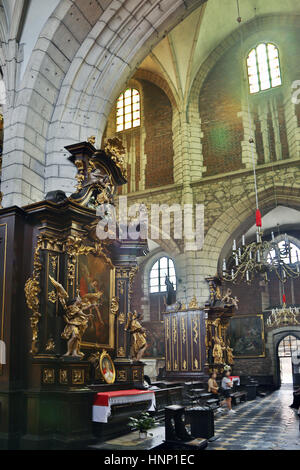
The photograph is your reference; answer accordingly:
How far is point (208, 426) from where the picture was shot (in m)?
7.07

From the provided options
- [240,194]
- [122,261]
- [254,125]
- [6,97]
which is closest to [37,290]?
[122,261]

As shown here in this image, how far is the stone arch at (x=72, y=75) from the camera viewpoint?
7.96 m

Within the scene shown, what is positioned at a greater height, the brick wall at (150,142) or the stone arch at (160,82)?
the stone arch at (160,82)

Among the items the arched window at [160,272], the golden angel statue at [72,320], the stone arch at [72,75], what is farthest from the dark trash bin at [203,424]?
the arched window at [160,272]

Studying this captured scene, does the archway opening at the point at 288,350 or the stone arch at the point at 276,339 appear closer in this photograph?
the stone arch at the point at 276,339

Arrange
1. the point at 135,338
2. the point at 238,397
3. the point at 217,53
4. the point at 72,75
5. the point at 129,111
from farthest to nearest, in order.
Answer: the point at 129,111 < the point at 217,53 < the point at 238,397 < the point at 72,75 < the point at 135,338

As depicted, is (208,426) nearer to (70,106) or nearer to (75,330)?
(75,330)

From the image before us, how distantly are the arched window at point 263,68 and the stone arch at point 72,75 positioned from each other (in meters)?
8.69

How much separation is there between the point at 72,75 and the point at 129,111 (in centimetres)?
1140

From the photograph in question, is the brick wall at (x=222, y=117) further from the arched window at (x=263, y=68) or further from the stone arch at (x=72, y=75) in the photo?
the stone arch at (x=72, y=75)

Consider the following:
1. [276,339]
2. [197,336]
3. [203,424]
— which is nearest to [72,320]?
[203,424]

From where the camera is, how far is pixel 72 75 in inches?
335

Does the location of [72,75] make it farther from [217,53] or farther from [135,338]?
[217,53]

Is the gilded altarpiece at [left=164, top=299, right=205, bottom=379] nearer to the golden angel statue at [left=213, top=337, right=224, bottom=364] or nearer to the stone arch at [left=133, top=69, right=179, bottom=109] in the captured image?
the golden angel statue at [left=213, top=337, right=224, bottom=364]
